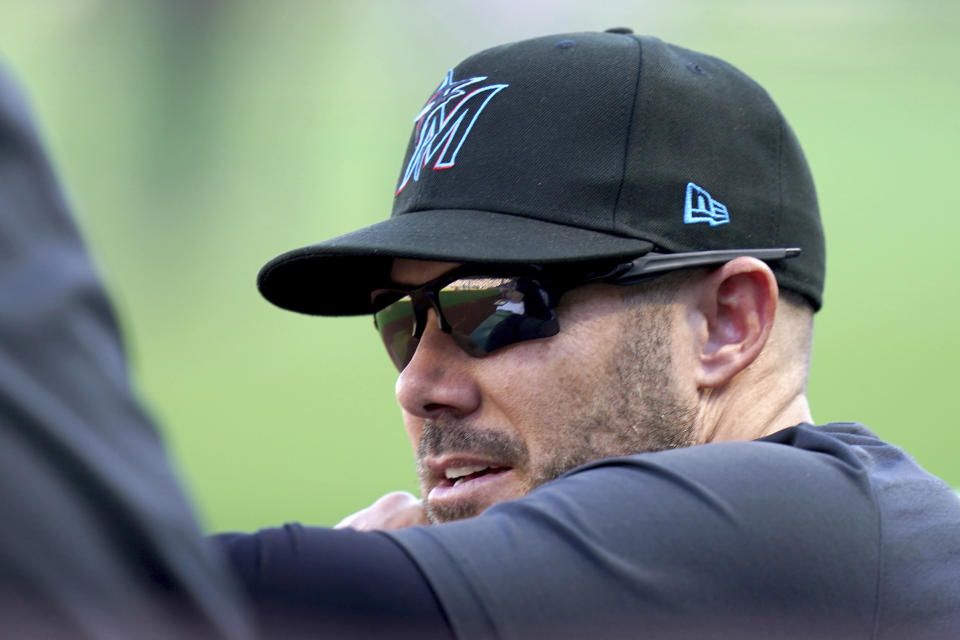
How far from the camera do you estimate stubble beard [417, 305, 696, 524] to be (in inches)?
65.6

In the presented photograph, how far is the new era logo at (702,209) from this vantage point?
167cm

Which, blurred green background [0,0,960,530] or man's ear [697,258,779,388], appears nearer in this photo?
man's ear [697,258,779,388]

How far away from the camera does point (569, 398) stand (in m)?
1.67

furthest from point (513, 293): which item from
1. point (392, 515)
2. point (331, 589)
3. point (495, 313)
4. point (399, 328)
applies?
point (331, 589)

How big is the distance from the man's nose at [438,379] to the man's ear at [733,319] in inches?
13.7

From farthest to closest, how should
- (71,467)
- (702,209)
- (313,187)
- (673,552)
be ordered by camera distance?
1. (313,187)
2. (702,209)
3. (673,552)
4. (71,467)

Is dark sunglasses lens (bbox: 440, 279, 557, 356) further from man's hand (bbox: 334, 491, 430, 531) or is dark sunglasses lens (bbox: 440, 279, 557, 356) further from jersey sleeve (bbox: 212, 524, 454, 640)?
jersey sleeve (bbox: 212, 524, 454, 640)

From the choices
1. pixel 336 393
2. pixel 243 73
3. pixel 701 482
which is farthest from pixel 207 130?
pixel 701 482

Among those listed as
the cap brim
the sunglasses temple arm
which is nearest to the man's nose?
the cap brim

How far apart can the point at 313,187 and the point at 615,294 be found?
4381 millimetres

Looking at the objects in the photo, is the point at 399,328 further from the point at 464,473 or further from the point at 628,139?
the point at 628,139

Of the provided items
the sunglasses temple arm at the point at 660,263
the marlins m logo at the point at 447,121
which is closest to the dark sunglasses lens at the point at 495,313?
the sunglasses temple arm at the point at 660,263

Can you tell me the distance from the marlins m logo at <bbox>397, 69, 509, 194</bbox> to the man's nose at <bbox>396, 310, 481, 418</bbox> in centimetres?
24

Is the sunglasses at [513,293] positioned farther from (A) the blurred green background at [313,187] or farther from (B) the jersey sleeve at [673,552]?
(A) the blurred green background at [313,187]
